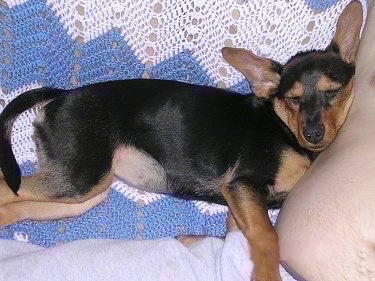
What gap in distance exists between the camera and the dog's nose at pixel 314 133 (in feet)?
6.34

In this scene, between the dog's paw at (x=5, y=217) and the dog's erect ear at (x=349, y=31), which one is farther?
the dog's paw at (x=5, y=217)

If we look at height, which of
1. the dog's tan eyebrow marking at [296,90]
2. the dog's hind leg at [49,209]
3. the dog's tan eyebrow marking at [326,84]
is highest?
the dog's tan eyebrow marking at [326,84]

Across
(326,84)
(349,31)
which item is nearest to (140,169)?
(326,84)

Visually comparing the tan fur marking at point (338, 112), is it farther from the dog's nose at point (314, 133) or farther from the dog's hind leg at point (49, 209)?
the dog's hind leg at point (49, 209)

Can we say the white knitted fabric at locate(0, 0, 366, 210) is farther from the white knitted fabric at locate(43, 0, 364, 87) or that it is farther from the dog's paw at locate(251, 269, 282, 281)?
the dog's paw at locate(251, 269, 282, 281)

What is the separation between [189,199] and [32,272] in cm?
73

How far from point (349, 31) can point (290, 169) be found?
54 centimetres

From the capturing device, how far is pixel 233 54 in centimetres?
202

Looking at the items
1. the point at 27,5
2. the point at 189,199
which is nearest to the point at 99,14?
the point at 27,5

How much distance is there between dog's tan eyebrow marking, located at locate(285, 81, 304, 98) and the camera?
6.74 feet

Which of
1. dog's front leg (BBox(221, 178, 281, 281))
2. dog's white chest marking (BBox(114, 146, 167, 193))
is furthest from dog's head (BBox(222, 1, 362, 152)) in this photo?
dog's white chest marking (BBox(114, 146, 167, 193))

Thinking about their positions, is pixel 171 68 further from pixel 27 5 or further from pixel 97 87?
pixel 27 5

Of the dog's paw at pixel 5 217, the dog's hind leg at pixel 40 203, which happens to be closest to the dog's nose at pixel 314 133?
the dog's hind leg at pixel 40 203

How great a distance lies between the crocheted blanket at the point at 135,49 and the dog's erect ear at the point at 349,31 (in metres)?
0.06
